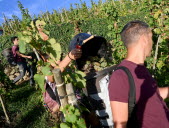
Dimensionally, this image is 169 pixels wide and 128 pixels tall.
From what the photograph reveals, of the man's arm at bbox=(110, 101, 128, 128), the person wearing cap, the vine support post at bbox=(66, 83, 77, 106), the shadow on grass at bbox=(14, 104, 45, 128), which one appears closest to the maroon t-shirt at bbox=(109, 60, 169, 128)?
the man's arm at bbox=(110, 101, 128, 128)

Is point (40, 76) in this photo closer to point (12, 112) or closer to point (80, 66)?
point (80, 66)

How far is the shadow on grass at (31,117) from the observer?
148 inches

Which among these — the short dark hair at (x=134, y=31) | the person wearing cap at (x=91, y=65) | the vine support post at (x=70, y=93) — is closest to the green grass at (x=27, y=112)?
the person wearing cap at (x=91, y=65)

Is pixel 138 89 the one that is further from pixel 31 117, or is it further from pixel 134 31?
pixel 31 117

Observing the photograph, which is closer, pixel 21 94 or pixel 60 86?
pixel 60 86

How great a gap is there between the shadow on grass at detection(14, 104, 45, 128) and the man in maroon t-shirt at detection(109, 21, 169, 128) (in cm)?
290

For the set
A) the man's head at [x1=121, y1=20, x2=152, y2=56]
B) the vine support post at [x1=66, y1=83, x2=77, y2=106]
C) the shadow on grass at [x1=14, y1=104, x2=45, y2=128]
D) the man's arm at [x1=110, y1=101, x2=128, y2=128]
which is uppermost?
the man's head at [x1=121, y1=20, x2=152, y2=56]

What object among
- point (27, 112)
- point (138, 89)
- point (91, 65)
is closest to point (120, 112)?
point (138, 89)

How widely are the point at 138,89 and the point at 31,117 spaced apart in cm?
337

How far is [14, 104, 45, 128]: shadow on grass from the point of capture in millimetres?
3763

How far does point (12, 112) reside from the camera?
14.6 ft

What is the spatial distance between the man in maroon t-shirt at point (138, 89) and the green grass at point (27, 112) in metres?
2.57

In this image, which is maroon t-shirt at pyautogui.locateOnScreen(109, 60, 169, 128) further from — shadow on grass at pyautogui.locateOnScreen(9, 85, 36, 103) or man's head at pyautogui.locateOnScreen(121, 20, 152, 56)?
shadow on grass at pyautogui.locateOnScreen(9, 85, 36, 103)

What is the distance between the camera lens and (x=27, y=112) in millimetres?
4293
